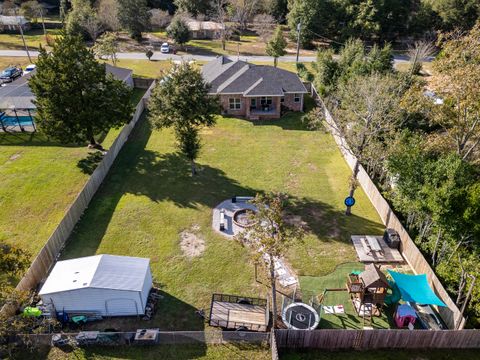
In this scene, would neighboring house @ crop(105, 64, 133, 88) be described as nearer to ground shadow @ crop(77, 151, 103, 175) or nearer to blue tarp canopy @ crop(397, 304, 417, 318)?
ground shadow @ crop(77, 151, 103, 175)

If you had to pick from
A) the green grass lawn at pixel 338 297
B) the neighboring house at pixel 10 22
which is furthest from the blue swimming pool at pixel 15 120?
the neighboring house at pixel 10 22

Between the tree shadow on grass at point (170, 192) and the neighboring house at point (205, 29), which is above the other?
the neighboring house at point (205, 29)

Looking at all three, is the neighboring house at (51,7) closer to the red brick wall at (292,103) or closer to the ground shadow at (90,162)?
the ground shadow at (90,162)

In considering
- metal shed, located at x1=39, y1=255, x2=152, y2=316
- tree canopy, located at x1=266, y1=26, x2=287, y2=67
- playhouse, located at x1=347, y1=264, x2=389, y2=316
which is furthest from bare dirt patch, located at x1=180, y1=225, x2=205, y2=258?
tree canopy, located at x1=266, y1=26, x2=287, y2=67

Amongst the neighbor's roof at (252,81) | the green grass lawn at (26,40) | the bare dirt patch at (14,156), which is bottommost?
the bare dirt patch at (14,156)

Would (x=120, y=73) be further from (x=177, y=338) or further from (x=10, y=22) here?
(x=10, y=22)

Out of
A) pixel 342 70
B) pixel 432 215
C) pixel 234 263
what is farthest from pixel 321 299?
pixel 342 70

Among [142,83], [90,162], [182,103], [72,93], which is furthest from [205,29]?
[182,103]
